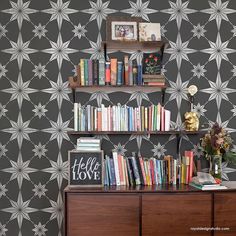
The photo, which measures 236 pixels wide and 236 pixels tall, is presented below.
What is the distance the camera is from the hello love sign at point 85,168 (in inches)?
105

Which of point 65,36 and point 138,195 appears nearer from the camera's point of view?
point 138,195

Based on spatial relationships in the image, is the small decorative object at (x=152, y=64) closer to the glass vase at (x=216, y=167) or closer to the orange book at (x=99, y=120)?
the orange book at (x=99, y=120)

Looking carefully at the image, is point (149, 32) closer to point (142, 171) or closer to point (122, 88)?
point (122, 88)

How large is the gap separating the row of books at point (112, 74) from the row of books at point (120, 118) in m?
0.21

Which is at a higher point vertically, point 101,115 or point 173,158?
point 101,115

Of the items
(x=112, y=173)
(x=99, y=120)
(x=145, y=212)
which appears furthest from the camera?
(x=99, y=120)

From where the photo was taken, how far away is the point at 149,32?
2959 mm

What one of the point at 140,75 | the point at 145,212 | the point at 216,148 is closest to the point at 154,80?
the point at 140,75

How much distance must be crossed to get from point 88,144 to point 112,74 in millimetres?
624

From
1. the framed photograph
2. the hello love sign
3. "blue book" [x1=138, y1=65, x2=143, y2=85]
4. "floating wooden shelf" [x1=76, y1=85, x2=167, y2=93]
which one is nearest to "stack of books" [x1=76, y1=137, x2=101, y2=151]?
the hello love sign

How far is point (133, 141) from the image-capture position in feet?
9.87

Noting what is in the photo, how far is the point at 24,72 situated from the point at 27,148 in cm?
67

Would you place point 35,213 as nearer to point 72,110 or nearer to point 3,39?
point 72,110

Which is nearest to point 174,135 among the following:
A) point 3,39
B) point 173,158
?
point 173,158
